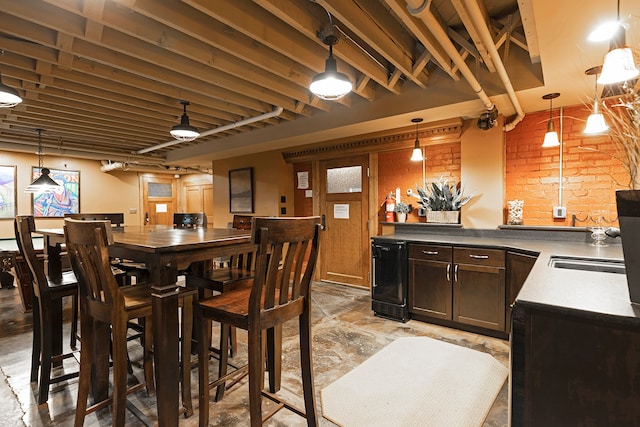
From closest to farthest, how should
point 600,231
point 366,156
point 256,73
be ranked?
point 600,231, point 256,73, point 366,156

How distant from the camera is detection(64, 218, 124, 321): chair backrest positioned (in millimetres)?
1417

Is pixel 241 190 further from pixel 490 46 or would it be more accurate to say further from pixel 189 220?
pixel 490 46

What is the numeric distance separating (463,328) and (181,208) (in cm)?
863

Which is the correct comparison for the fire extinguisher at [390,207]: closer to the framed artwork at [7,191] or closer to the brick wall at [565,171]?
the brick wall at [565,171]

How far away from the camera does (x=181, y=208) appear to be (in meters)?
9.69

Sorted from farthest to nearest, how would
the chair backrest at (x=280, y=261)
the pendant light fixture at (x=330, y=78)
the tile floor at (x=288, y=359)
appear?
the pendant light fixture at (x=330, y=78), the tile floor at (x=288, y=359), the chair backrest at (x=280, y=261)

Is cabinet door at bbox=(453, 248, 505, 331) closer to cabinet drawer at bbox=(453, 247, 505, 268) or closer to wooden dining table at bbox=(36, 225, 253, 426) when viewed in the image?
cabinet drawer at bbox=(453, 247, 505, 268)

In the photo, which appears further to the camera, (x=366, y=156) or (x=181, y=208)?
Answer: (x=181, y=208)

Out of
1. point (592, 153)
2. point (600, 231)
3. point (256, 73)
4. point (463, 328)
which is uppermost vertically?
point (256, 73)

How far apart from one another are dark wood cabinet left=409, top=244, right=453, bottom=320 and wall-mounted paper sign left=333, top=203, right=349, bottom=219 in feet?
5.32

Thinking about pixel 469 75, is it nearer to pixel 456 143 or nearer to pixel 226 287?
pixel 456 143

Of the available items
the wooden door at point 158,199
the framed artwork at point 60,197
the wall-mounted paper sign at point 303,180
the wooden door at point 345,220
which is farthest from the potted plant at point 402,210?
the wooden door at point 158,199

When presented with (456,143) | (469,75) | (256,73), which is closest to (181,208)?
(256,73)

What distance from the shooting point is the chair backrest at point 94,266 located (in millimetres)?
1417
